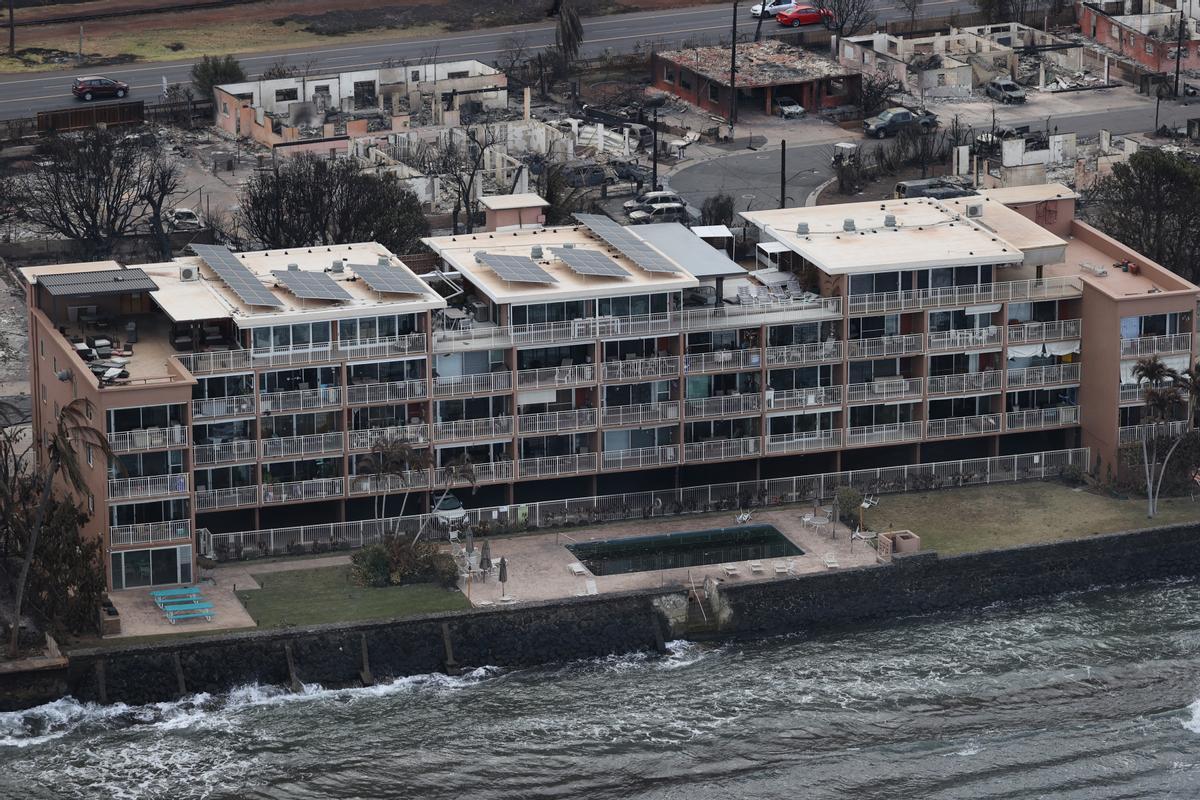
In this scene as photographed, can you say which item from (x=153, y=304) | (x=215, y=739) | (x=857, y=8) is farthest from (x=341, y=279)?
(x=857, y=8)

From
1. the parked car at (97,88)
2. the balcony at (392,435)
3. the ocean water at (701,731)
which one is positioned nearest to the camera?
the ocean water at (701,731)

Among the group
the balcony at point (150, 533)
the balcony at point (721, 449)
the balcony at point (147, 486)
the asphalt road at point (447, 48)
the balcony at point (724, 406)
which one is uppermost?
the asphalt road at point (447, 48)

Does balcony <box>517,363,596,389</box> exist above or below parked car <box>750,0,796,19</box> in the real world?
below

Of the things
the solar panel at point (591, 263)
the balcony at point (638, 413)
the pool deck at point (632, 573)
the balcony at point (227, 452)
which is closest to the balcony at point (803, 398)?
the balcony at point (638, 413)

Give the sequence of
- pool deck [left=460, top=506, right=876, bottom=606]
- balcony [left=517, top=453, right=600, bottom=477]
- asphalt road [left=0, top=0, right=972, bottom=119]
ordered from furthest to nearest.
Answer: asphalt road [left=0, top=0, right=972, bottom=119], balcony [left=517, top=453, right=600, bottom=477], pool deck [left=460, top=506, right=876, bottom=606]

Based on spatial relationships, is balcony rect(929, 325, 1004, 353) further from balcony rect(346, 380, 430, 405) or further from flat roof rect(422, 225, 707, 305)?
balcony rect(346, 380, 430, 405)

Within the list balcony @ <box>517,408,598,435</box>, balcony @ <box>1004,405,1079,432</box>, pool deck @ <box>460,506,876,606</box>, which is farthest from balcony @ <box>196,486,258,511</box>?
balcony @ <box>1004,405,1079,432</box>

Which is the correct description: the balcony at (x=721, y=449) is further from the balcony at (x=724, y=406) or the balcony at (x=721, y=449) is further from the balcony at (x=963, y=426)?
the balcony at (x=963, y=426)
